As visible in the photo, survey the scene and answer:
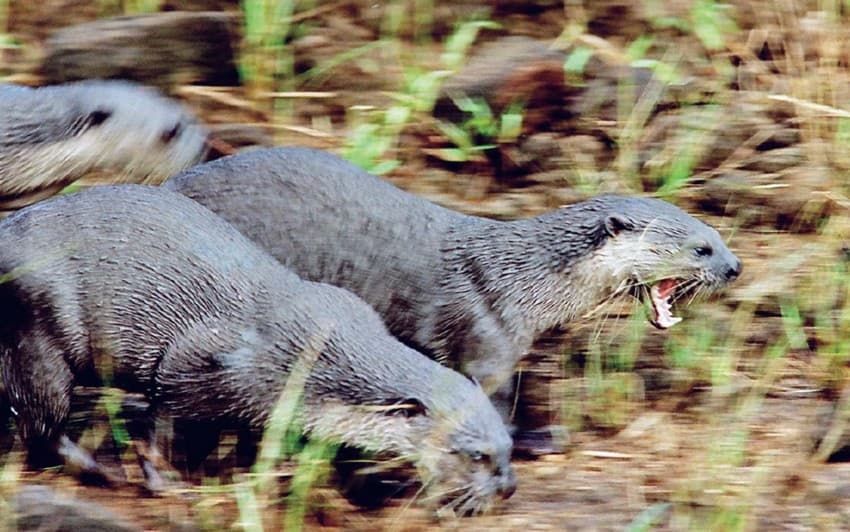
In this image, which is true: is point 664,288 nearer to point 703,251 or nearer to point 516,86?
point 703,251

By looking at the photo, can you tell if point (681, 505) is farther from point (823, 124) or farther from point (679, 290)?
point (823, 124)

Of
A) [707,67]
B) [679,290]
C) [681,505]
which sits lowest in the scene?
[681,505]

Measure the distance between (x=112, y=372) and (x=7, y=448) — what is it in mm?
352

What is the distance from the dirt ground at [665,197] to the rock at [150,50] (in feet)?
0.37

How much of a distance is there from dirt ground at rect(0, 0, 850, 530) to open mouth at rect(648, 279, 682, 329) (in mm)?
149

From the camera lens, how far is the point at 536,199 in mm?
4750

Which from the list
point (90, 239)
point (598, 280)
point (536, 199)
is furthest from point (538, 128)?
point (90, 239)

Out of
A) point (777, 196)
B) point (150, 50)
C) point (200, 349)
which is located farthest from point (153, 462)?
point (777, 196)

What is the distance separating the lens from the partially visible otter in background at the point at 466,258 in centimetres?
390

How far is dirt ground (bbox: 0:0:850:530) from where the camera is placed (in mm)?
3482

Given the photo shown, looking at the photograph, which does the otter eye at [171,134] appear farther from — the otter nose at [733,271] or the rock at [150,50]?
the otter nose at [733,271]

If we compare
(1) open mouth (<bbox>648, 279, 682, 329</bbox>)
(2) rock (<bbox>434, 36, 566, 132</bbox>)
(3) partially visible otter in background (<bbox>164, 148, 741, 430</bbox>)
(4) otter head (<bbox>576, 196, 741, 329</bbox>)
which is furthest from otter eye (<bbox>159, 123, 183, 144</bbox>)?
(1) open mouth (<bbox>648, 279, 682, 329</bbox>)

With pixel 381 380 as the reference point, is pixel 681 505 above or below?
below

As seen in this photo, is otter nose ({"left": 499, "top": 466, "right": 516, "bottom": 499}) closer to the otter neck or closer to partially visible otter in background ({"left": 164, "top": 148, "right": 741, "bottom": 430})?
partially visible otter in background ({"left": 164, "top": 148, "right": 741, "bottom": 430})
